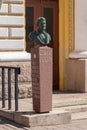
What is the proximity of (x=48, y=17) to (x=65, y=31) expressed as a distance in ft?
2.12

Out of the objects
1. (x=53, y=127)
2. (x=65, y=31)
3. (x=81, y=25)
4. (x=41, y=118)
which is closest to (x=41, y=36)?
(x=41, y=118)

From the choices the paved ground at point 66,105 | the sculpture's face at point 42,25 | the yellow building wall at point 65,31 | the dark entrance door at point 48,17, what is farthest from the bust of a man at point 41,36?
the yellow building wall at point 65,31

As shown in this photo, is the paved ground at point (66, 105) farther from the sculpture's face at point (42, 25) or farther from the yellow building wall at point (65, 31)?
the sculpture's face at point (42, 25)

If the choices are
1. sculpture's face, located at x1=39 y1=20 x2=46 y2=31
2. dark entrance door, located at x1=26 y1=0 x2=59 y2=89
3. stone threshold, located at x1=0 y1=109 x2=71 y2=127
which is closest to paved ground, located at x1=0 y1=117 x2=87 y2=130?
stone threshold, located at x1=0 y1=109 x2=71 y2=127

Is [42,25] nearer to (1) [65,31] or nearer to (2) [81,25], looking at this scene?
(2) [81,25]

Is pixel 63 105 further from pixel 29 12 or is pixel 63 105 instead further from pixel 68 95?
pixel 29 12

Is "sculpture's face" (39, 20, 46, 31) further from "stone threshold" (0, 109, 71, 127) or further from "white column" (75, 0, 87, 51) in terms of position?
"white column" (75, 0, 87, 51)

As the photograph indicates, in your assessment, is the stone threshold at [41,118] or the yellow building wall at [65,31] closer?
the stone threshold at [41,118]

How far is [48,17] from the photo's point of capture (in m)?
13.6

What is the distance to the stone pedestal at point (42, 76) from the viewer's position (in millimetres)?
8695

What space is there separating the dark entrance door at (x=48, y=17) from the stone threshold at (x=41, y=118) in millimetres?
4347

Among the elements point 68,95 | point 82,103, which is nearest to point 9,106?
point 82,103

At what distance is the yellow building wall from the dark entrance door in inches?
6.5

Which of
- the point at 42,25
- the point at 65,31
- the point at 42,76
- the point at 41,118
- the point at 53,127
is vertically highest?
the point at 42,25
